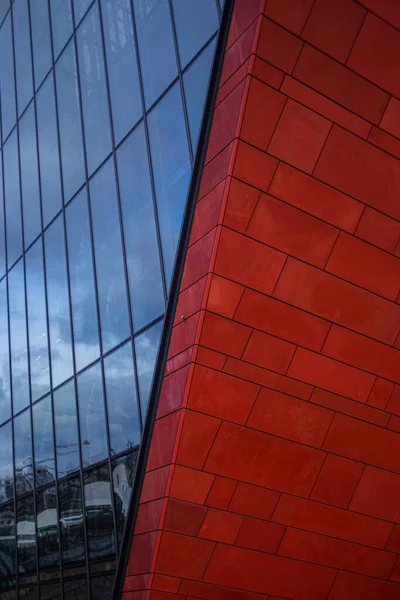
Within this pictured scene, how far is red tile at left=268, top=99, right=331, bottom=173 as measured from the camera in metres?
11.3

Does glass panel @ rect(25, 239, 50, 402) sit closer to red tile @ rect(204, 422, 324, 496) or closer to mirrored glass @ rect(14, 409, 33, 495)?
mirrored glass @ rect(14, 409, 33, 495)

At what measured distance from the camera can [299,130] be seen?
11438mm

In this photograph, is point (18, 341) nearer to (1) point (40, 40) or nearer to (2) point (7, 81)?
(2) point (7, 81)

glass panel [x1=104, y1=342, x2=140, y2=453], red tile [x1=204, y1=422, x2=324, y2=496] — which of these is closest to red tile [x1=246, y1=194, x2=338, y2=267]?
red tile [x1=204, y1=422, x2=324, y2=496]

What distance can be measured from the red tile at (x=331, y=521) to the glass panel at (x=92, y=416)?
164 inches

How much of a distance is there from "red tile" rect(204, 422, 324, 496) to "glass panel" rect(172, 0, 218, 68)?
696cm

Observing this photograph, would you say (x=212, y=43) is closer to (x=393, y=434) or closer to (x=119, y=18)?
(x=119, y=18)

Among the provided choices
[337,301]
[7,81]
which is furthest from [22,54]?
[337,301]

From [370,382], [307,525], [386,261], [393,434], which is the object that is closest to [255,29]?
[386,261]

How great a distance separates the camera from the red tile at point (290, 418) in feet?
39.9

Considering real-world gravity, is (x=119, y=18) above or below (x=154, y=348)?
above

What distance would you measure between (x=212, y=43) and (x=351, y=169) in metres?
3.35

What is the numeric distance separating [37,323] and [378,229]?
969cm

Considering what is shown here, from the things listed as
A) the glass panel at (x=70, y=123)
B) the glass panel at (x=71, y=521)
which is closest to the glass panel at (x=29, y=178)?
the glass panel at (x=70, y=123)
